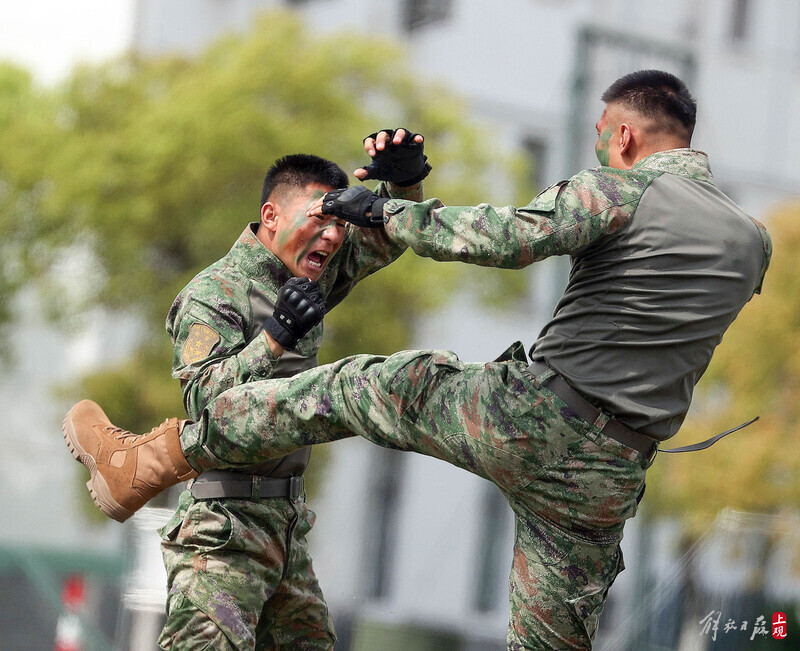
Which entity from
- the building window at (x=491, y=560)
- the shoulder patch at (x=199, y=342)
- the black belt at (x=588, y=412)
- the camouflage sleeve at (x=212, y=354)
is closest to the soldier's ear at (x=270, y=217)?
the camouflage sleeve at (x=212, y=354)

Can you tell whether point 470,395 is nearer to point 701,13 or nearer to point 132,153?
point 132,153

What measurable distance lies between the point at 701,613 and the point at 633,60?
14.1 ft

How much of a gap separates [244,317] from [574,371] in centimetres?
114

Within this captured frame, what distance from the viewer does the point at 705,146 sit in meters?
12.0

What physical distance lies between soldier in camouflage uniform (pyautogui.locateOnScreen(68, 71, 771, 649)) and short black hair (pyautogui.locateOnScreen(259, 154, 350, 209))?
58 centimetres

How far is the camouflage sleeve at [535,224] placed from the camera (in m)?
3.52

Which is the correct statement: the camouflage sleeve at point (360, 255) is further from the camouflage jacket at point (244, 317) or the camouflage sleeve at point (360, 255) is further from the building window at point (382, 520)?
the building window at point (382, 520)

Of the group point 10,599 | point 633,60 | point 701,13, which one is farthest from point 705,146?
point 10,599

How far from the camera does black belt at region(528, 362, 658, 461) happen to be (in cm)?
368

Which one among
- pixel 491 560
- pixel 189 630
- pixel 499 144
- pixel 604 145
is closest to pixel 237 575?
pixel 189 630

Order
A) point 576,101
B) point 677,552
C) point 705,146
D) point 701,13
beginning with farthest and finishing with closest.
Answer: point 701,13
point 705,146
point 677,552
point 576,101

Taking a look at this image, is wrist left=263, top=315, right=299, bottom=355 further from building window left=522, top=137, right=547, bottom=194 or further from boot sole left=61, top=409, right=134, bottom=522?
building window left=522, top=137, right=547, bottom=194

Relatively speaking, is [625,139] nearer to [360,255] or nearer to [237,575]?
[360,255]

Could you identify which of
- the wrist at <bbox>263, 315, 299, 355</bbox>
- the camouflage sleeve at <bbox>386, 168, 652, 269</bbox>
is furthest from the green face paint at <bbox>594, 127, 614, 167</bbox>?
the wrist at <bbox>263, 315, 299, 355</bbox>
